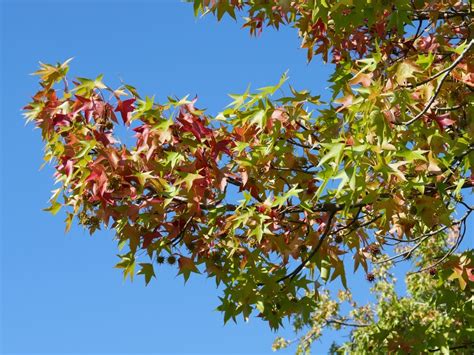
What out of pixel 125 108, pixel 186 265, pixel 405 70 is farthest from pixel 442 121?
pixel 125 108

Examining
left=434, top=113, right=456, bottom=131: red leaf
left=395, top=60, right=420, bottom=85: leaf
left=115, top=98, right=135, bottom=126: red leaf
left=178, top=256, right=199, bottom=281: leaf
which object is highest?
left=115, top=98, right=135, bottom=126: red leaf

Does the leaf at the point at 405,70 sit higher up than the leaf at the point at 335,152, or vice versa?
the leaf at the point at 405,70

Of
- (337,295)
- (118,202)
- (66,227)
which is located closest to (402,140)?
(118,202)

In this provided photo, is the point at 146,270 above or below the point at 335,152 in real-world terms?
above

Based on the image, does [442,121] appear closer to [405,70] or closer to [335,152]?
[405,70]

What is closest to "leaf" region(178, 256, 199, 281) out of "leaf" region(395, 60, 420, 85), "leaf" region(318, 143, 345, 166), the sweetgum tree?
the sweetgum tree

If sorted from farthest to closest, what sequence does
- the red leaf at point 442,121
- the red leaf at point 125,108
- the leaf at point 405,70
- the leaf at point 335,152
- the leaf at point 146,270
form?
the leaf at point 146,270 < the red leaf at point 125,108 < the red leaf at point 442,121 < the leaf at point 405,70 < the leaf at point 335,152

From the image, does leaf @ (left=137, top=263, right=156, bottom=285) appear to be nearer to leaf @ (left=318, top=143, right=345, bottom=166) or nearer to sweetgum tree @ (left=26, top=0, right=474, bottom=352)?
sweetgum tree @ (left=26, top=0, right=474, bottom=352)

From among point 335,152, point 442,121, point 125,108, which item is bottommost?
point 335,152

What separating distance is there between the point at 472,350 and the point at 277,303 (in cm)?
285

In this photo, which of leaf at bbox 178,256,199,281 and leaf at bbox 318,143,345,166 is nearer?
leaf at bbox 318,143,345,166

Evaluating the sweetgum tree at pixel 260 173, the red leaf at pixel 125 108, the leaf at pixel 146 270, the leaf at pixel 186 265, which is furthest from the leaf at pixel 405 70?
the leaf at pixel 146 270

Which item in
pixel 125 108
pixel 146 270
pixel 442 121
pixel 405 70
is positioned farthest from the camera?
pixel 146 270

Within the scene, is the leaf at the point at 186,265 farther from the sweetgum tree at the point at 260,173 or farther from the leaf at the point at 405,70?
the leaf at the point at 405,70
